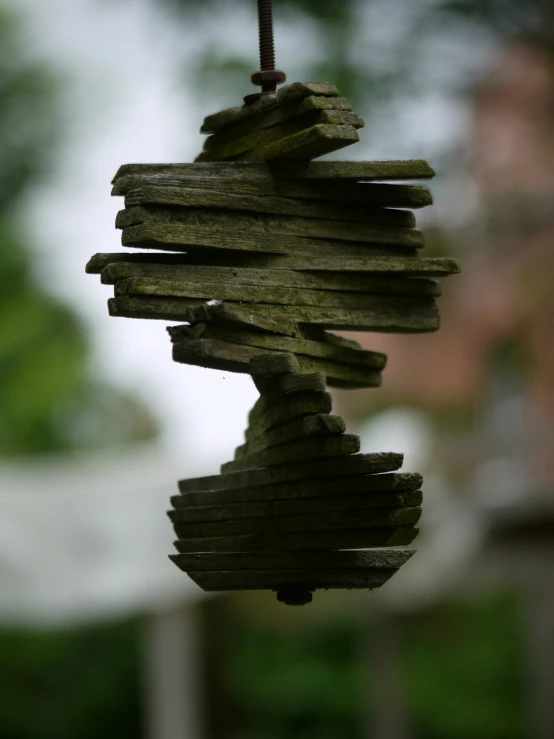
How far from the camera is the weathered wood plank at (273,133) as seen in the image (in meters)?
1.91

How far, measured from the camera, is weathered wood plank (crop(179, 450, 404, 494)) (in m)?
1.79

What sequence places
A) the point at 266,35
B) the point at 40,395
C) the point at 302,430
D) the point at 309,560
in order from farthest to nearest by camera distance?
the point at 40,395
the point at 266,35
the point at 309,560
the point at 302,430

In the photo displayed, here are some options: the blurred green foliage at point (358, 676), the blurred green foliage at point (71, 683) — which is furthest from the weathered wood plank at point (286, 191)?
the blurred green foliage at point (71, 683)

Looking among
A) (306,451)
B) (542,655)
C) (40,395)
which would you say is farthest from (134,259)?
(40,395)

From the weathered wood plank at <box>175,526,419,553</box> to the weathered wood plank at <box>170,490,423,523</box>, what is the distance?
36 millimetres

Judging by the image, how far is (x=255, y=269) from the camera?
1936 millimetres

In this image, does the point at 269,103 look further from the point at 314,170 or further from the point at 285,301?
the point at 285,301

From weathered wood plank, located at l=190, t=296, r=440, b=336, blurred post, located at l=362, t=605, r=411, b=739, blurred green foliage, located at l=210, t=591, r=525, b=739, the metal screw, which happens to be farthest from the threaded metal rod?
blurred green foliage, located at l=210, t=591, r=525, b=739

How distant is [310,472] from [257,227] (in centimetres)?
42

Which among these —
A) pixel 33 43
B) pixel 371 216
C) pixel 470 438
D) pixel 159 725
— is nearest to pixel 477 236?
pixel 470 438

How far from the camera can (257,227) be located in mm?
1955

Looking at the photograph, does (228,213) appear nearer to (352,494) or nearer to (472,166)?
(352,494)

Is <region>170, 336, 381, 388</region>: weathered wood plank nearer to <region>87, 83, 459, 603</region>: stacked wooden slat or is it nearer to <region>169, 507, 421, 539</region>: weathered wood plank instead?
<region>87, 83, 459, 603</region>: stacked wooden slat

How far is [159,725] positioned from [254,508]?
8.62 metres
